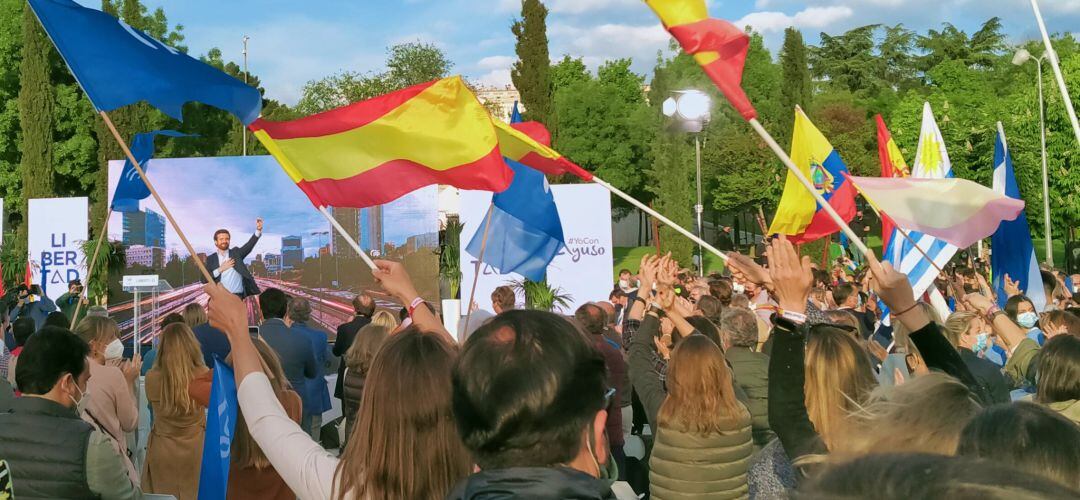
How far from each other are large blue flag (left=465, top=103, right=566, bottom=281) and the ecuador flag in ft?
9.70

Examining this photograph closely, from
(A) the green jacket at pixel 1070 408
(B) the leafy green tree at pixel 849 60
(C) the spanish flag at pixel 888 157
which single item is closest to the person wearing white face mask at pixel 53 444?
(A) the green jacket at pixel 1070 408

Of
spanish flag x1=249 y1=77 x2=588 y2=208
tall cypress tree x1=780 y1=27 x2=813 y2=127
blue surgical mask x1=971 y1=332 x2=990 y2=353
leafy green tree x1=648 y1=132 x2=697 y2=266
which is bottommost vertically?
blue surgical mask x1=971 y1=332 x2=990 y2=353

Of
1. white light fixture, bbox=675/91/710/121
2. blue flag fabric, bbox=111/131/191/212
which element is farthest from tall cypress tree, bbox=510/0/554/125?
blue flag fabric, bbox=111/131/191/212

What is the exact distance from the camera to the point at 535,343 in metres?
2.12

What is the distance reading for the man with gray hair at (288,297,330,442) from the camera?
26.6ft

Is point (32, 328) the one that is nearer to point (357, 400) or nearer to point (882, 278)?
point (357, 400)

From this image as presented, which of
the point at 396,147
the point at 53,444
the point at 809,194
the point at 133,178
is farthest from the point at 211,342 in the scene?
the point at 809,194

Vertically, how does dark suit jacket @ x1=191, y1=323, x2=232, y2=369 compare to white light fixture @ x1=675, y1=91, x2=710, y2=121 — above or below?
below

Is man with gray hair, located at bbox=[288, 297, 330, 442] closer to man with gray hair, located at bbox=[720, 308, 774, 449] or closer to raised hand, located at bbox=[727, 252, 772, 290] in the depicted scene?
man with gray hair, located at bbox=[720, 308, 774, 449]

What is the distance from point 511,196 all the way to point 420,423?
7.88 metres

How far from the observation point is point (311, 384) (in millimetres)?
8328

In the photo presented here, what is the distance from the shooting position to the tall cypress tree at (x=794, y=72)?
46781mm

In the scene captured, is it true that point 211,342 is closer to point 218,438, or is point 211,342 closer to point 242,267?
point 218,438

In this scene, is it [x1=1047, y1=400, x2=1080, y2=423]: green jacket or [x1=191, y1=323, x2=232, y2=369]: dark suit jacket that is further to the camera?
[x1=191, y1=323, x2=232, y2=369]: dark suit jacket
